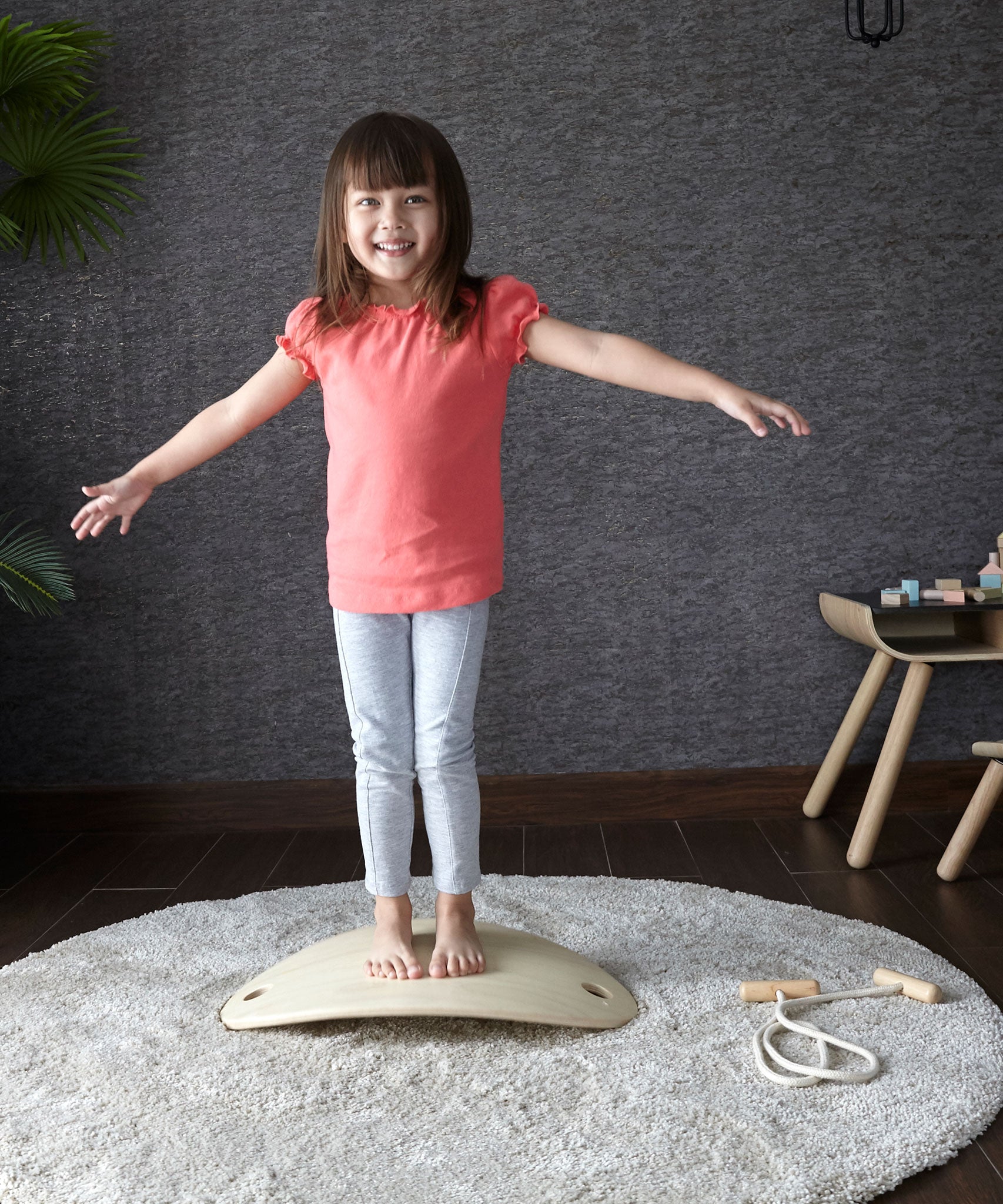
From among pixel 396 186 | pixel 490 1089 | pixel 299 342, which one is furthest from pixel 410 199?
pixel 490 1089

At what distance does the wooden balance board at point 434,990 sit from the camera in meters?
1.49

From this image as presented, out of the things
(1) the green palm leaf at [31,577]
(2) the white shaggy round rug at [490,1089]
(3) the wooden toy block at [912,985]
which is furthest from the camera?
(1) the green palm leaf at [31,577]

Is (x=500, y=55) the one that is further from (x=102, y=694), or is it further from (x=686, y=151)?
(x=102, y=694)

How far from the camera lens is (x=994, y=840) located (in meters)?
2.39

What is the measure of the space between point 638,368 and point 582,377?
3.46 ft

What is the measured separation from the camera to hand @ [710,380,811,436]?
1.44 meters

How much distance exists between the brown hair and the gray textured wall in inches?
40.0

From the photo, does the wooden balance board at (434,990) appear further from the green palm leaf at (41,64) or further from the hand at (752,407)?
the green palm leaf at (41,64)

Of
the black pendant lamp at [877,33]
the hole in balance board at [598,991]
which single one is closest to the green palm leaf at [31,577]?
the hole in balance board at [598,991]

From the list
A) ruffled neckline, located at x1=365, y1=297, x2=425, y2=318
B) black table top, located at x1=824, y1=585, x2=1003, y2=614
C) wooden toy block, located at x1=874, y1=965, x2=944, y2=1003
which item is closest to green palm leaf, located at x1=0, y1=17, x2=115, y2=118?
ruffled neckline, located at x1=365, y1=297, x2=425, y2=318

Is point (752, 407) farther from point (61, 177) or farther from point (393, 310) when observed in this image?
point (61, 177)

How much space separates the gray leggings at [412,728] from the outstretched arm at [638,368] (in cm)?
37

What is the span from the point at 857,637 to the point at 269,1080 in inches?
60.6

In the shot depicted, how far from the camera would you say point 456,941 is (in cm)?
161
